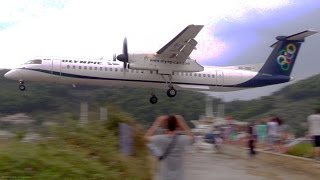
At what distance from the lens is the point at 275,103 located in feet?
226

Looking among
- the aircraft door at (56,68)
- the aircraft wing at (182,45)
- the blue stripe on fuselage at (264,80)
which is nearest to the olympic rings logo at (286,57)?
the blue stripe on fuselage at (264,80)

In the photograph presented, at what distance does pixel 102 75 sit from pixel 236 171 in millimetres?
18139

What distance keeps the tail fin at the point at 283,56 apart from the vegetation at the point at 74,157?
79.7 feet

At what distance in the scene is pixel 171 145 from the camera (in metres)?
8.21

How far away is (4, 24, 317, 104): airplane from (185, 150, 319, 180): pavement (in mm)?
13586

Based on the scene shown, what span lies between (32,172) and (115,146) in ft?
10.8

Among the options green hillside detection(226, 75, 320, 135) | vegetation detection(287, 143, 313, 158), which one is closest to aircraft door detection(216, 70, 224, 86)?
vegetation detection(287, 143, 313, 158)

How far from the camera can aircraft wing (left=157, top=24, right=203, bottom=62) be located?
28561mm

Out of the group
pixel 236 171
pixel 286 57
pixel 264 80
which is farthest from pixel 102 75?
pixel 236 171

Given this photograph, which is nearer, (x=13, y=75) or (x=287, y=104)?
(x=13, y=75)

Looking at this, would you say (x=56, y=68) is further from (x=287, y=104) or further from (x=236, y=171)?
(x=287, y=104)

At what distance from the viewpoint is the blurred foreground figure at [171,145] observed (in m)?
8.20


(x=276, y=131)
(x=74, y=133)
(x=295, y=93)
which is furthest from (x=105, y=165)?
(x=295, y=93)

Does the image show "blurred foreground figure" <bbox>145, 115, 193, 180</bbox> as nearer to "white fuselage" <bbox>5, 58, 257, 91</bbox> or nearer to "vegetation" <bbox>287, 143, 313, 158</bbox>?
"vegetation" <bbox>287, 143, 313, 158</bbox>
